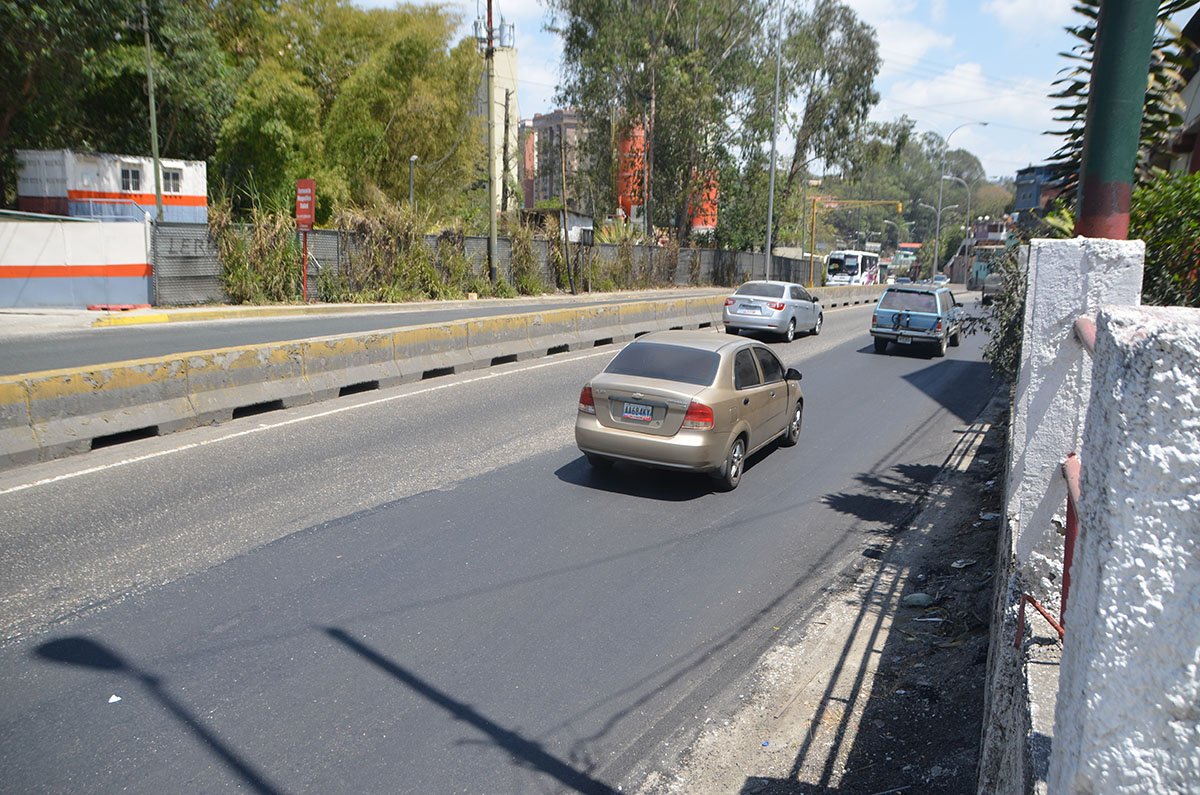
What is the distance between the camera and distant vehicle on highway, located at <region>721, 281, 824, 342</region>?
23.8 metres

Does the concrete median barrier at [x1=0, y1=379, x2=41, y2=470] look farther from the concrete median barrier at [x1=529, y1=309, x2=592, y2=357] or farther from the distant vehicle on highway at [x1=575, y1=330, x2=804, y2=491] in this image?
the concrete median barrier at [x1=529, y1=309, x2=592, y2=357]

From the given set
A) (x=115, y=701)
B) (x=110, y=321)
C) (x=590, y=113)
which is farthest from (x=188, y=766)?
(x=590, y=113)

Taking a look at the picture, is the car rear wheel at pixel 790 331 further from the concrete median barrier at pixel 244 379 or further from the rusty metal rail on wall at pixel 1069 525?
the rusty metal rail on wall at pixel 1069 525

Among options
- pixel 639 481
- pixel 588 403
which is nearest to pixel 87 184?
pixel 588 403

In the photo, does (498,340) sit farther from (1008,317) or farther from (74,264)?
(74,264)

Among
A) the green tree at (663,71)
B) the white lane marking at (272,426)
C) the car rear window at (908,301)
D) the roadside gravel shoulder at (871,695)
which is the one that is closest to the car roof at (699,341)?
the roadside gravel shoulder at (871,695)

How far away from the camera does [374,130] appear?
43312mm

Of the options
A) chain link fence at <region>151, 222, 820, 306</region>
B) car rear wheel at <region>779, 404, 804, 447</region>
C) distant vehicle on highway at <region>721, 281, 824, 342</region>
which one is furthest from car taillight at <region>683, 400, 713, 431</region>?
chain link fence at <region>151, 222, 820, 306</region>

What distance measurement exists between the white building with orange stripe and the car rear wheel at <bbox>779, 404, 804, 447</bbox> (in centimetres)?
2657

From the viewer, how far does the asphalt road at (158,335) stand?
15.3 m

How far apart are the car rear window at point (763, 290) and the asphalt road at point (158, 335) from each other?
8071mm

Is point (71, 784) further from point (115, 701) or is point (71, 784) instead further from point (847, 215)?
point (847, 215)

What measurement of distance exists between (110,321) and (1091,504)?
24.2 metres

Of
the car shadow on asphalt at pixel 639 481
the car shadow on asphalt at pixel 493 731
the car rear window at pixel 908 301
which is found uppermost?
the car rear window at pixel 908 301
